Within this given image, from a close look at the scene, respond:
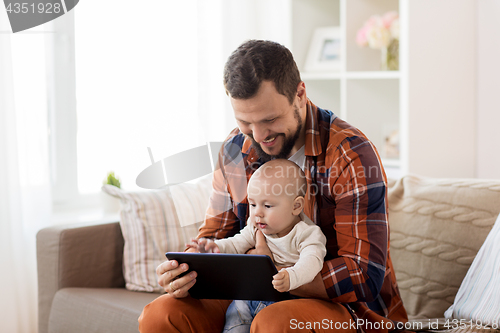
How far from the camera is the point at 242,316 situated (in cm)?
121

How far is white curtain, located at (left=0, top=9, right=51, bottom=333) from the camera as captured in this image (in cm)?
198

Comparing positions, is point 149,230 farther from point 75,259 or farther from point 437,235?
point 437,235

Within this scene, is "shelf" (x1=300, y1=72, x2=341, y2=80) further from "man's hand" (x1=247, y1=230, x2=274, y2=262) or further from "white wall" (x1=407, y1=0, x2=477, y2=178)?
"man's hand" (x1=247, y1=230, x2=274, y2=262)

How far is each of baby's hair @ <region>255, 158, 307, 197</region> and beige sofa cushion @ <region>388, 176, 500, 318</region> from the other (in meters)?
0.57

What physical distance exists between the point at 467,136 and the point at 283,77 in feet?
4.10

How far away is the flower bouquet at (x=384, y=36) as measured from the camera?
2301 mm

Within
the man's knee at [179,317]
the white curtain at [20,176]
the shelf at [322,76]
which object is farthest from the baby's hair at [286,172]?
the shelf at [322,76]

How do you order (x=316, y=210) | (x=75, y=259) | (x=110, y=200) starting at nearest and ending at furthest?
(x=316, y=210)
(x=75, y=259)
(x=110, y=200)

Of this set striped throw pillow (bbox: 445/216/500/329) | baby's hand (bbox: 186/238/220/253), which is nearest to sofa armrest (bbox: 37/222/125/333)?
baby's hand (bbox: 186/238/220/253)

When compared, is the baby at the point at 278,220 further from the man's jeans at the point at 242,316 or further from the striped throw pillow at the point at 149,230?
the striped throw pillow at the point at 149,230

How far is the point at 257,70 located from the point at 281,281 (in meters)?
0.50

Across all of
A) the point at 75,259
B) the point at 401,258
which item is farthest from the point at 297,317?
the point at 75,259

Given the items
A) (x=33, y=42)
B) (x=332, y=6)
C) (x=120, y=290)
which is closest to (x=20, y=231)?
(x=120, y=290)

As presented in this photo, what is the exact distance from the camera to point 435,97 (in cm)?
208
